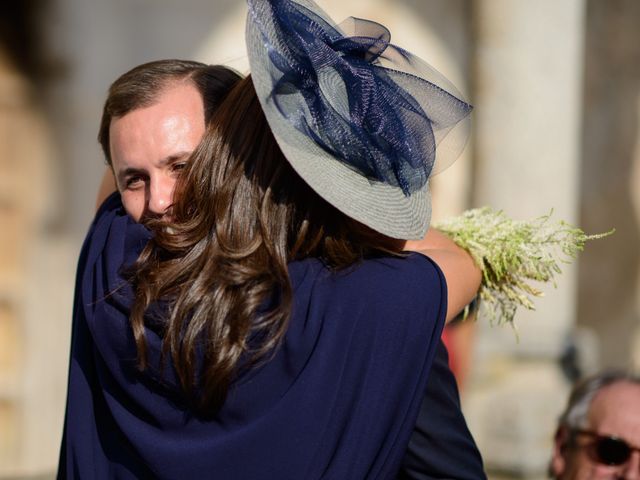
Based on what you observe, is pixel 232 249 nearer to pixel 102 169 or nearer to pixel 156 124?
pixel 156 124

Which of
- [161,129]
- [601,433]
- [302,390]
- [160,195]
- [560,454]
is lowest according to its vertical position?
[560,454]

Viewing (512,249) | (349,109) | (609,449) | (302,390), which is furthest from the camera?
(609,449)

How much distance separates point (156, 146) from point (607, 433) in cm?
145

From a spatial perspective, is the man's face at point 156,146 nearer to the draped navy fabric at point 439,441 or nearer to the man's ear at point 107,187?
the man's ear at point 107,187

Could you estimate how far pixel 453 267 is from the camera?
189 cm

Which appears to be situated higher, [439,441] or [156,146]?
[156,146]

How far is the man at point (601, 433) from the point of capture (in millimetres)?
2660

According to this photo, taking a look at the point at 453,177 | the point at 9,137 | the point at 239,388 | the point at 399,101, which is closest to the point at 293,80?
the point at 399,101

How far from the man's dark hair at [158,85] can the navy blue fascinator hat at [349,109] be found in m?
0.23

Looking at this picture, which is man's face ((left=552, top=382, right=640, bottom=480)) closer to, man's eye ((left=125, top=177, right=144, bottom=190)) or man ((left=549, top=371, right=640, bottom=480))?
man ((left=549, top=371, right=640, bottom=480))

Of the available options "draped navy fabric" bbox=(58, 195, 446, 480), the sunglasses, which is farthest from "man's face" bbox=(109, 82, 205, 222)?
the sunglasses

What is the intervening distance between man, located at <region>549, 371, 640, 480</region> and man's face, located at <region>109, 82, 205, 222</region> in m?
1.40

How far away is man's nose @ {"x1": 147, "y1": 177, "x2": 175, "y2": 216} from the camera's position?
1804 mm

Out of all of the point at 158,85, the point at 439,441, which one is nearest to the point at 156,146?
the point at 158,85
